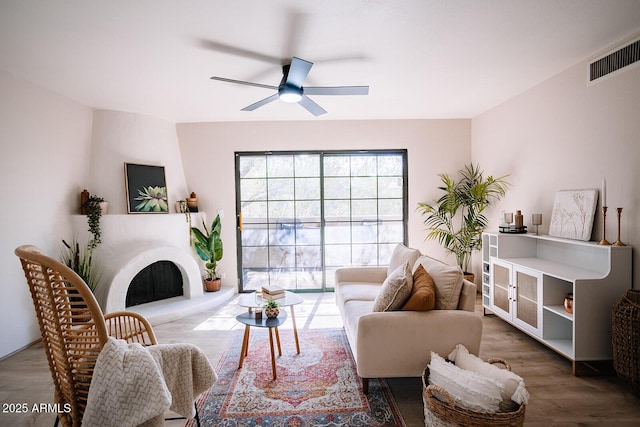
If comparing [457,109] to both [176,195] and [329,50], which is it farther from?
[176,195]

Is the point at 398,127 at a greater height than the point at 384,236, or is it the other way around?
the point at 398,127

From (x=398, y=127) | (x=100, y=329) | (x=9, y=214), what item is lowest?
(x=100, y=329)

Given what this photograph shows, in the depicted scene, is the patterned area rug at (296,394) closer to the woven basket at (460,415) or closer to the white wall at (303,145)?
the woven basket at (460,415)

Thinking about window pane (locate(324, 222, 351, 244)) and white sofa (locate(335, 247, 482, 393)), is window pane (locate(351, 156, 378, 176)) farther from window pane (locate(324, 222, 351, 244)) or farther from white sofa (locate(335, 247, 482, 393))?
white sofa (locate(335, 247, 482, 393))

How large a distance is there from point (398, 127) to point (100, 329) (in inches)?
177

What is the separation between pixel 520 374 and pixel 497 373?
0.95 m

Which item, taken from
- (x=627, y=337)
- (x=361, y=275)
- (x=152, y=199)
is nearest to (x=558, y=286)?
(x=627, y=337)

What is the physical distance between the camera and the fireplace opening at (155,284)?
13.4ft

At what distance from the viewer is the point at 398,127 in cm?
485

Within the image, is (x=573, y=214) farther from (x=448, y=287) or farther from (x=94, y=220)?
(x=94, y=220)

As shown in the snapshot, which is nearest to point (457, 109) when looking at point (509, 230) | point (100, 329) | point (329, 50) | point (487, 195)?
point (487, 195)

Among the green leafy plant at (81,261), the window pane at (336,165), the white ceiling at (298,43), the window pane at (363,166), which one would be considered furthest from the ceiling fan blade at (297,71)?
the green leafy plant at (81,261)

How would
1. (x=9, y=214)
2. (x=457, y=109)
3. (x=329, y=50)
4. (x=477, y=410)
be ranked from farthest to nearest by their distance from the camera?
(x=457, y=109) < (x=9, y=214) < (x=329, y=50) < (x=477, y=410)

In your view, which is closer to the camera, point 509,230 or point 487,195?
point 509,230
